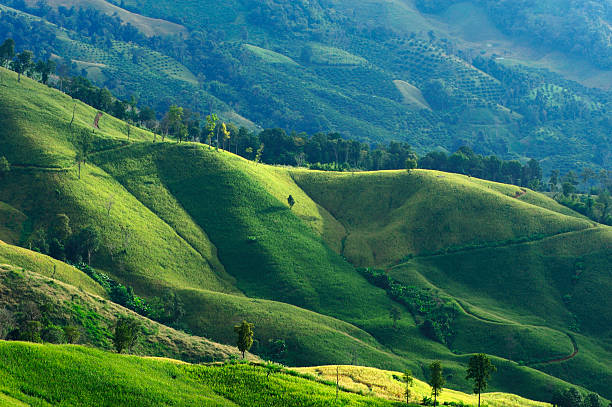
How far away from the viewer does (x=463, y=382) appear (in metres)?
125

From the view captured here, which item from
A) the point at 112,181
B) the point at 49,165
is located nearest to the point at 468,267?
the point at 112,181

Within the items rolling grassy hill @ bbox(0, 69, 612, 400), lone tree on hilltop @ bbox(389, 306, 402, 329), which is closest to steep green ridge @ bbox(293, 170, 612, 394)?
rolling grassy hill @ bbox(0, 69, 612, 400)

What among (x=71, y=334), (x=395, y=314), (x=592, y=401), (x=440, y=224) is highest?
(x=71, y=334)

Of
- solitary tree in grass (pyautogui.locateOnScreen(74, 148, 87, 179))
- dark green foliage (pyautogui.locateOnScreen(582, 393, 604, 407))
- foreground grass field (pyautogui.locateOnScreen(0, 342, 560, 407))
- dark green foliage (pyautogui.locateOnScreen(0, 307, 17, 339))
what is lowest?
dark green foliage (pyautogui.locateOnScreen(582, 393, 604, 407))

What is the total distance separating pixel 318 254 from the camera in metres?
169

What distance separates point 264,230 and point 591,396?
91491 mm

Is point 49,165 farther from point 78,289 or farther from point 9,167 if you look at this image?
point 78,289

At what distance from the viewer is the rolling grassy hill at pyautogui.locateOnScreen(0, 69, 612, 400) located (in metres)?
134

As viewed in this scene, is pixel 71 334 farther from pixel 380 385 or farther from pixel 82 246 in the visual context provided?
pixel 82 246

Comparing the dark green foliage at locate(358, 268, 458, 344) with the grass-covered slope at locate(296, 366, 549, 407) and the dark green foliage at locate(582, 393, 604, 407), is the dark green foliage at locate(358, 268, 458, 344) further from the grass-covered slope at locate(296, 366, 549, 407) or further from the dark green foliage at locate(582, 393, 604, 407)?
the grass-covered slope at locate(296, 366, 549, 407)

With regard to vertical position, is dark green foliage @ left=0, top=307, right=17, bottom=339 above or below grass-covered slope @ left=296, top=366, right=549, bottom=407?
below

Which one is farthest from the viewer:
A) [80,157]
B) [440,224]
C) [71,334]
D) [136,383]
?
[440,224]

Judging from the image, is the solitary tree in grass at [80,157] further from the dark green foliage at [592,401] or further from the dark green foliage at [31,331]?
the dark green foliage at [592,401]

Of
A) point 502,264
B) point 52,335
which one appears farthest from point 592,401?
point 52,335
